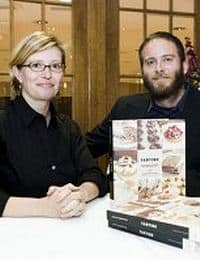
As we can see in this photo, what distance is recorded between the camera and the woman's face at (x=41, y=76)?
5.25 feet

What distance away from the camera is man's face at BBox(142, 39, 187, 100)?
2023mm

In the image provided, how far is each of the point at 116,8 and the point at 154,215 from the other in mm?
2241

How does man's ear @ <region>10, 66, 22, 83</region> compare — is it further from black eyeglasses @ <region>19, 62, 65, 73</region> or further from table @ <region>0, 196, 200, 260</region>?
table @ <region>0, 196, 200, 260</region>

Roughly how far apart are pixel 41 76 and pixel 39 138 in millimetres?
221

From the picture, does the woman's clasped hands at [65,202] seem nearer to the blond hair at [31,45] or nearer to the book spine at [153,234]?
the book spine at [153,234]

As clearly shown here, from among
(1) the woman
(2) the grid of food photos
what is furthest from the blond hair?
(2) the grid of food photos

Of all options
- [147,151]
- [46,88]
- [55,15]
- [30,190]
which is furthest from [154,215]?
[55,15]

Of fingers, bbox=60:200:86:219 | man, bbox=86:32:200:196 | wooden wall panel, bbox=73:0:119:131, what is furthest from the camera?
wooden wall panel, bbox=73:0:119:131

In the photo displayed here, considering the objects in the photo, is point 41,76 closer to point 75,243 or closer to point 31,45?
point 31,45

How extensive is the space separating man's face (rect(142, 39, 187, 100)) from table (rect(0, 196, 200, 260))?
3.18ft

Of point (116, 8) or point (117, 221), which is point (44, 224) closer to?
point (117, 221)

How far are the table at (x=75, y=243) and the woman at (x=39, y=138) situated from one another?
0.85 ft

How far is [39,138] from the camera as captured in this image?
5.24 ft

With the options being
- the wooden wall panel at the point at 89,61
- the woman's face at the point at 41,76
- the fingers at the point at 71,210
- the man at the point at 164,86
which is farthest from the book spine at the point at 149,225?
the wooden wall panel at the point at 89,61
